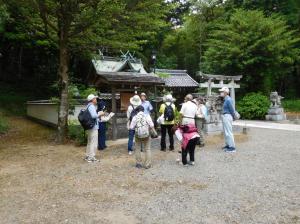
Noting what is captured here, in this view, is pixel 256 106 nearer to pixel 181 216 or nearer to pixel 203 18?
pixel 203 18

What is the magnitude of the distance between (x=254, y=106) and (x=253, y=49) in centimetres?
424

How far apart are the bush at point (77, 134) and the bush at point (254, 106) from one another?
45.6 ft

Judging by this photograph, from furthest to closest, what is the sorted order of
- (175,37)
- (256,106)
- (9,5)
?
(175,37), (256,106), (9,5)

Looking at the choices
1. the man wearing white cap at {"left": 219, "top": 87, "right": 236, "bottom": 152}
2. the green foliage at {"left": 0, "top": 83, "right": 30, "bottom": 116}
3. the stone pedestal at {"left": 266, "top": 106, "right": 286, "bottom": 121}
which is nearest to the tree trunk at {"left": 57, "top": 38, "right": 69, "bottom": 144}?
the man wearing white cap at {"left": 219, "top": 87, "right": 236, "bottom": 152}

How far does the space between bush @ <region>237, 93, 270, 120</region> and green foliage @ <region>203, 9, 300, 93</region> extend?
1.95m

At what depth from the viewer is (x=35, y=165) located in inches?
335

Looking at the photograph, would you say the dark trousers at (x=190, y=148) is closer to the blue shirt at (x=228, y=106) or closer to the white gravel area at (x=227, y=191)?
the white gravel area at (x=227, y=191)

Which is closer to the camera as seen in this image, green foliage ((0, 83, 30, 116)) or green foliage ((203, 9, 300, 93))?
green foliage ((0, 83, 30, 116))

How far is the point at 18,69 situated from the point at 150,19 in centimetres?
2051

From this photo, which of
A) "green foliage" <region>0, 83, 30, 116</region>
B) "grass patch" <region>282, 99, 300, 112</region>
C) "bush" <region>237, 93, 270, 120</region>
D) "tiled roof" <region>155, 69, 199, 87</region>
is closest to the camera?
"green foliage" <region>0, 83, 30, 116</region>

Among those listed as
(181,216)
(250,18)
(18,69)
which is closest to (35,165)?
(181,216)

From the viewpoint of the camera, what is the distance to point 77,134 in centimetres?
1202

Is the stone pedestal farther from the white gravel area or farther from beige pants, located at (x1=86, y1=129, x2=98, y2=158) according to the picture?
beige pants, located at (x1=86, y1=129, x2=98, y2=158)

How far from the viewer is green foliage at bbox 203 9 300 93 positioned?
23578mm
